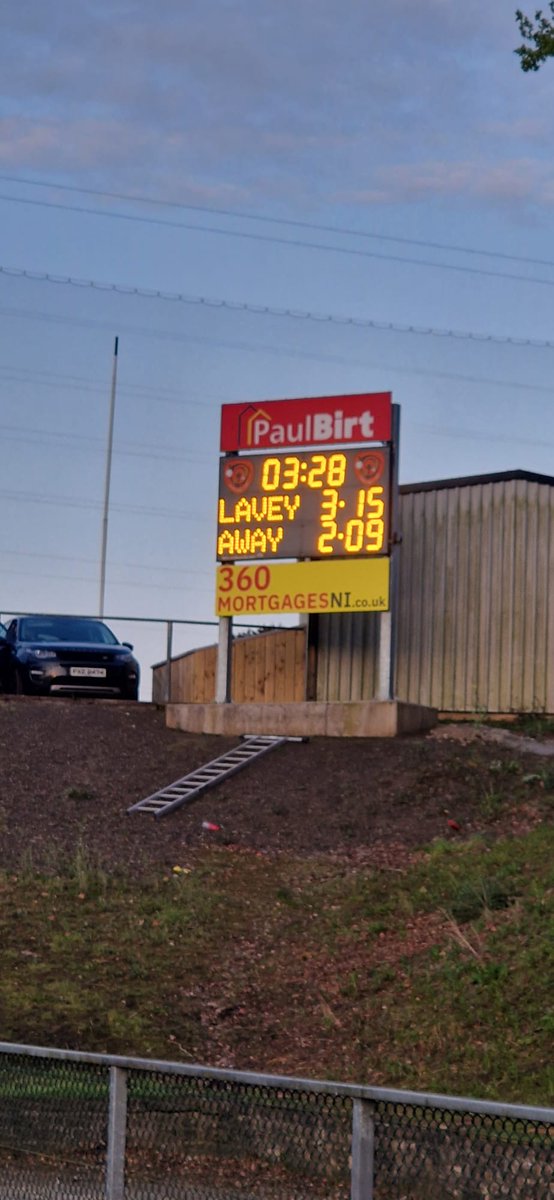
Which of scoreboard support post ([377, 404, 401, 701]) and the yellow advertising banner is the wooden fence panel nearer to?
the yellow advertising banner

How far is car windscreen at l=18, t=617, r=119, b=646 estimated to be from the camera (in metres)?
30.1

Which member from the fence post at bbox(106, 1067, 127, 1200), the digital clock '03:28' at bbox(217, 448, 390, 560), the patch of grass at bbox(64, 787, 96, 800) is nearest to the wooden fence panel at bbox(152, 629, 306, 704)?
the digital clock '03:28' at bbox(217, 448, 390, 560)

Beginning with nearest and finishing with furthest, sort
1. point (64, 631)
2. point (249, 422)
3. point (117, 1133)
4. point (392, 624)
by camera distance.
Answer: point (117, 1133), point (392, 624), point (249, 422), point (64, 631)

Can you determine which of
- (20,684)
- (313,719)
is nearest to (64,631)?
(20,684)

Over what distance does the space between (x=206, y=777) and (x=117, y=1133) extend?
15649 mm

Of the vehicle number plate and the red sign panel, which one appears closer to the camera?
the red sign panel

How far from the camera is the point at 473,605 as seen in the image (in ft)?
90.1

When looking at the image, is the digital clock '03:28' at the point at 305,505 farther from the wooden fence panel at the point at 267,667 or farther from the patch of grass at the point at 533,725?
the wooden fence panel at the point at 267,667

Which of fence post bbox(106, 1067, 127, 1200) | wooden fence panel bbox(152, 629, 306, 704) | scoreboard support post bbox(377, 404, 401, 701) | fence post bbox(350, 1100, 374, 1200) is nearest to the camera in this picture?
fence post bbox(350, 1100, 374, 1200)

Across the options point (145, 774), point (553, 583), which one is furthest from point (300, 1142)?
point (553, 583)

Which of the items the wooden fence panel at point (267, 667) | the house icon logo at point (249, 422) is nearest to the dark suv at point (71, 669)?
the wooden fence panel at point (267, 667)

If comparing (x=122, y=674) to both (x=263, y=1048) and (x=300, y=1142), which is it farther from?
(x=300, y=1142)

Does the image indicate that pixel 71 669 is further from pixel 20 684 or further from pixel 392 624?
pixel 392 624

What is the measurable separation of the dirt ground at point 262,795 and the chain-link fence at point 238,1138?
1078cm
